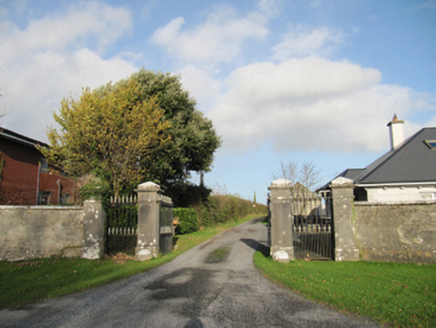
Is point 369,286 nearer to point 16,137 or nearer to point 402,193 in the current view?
point 402,193

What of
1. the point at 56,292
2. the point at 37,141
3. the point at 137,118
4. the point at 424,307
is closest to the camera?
the point at 424,307

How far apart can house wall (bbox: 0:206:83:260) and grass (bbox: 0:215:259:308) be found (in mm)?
500

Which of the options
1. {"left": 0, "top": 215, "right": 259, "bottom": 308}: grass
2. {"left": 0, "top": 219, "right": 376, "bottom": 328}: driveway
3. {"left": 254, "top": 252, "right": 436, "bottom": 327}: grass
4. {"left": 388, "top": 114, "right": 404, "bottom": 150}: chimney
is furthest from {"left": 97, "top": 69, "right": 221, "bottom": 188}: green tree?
{"left": 388, "top": 114, "right": 404, "bottom": 150}: chimney

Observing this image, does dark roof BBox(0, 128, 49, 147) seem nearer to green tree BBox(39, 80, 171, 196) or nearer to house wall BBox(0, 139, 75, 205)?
house wall BBox(0, 139, 75, 205)

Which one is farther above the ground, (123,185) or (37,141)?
(37,141)

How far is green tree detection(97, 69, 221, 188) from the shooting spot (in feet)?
66.6

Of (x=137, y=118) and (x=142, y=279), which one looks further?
(x=137, y=118)

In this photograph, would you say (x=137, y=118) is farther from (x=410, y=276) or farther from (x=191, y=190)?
(x=410, y=276)

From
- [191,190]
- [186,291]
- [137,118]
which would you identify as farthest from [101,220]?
[191,190]

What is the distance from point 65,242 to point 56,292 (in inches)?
190

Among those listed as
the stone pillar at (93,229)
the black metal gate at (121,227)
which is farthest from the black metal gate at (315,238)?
the stone pillar at (93,229)

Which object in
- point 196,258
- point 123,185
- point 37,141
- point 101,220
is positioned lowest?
point 196,258

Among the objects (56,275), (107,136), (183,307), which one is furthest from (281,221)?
(107,136)

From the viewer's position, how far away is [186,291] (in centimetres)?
678
